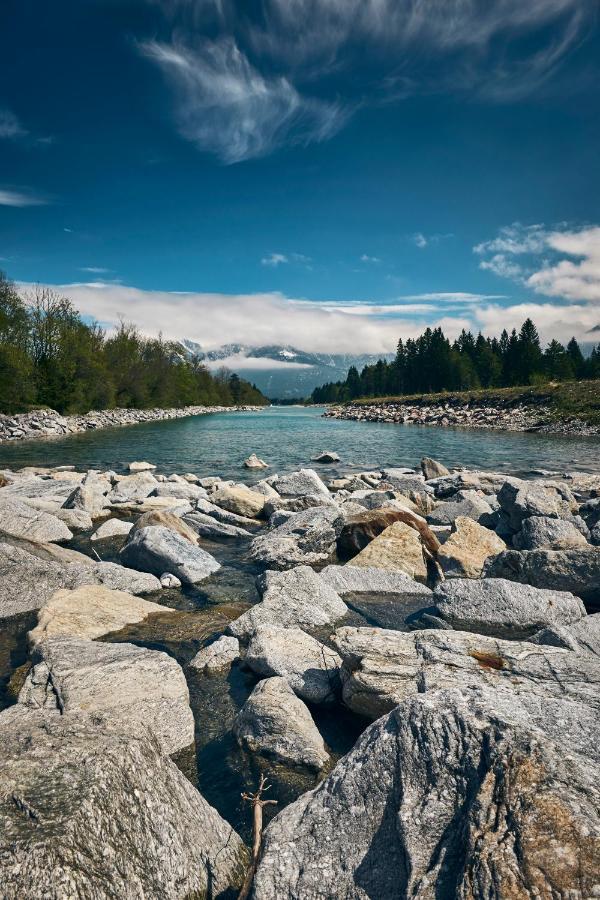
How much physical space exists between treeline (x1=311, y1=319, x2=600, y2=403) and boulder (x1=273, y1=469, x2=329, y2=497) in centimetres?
9419

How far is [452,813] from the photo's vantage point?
311 cm

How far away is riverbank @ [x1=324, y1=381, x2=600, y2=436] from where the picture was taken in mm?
59875

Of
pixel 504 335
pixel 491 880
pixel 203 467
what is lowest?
pixel 203 467

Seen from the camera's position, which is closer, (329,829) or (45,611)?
(329,829)

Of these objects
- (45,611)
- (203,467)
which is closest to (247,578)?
(45,611)

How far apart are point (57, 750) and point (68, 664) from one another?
2.59m

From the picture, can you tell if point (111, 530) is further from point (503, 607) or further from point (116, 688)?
point (503, 607)

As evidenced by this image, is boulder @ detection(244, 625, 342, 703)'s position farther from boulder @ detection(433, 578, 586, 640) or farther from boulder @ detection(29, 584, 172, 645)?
boulder @ detection(433, 578, 586, 640)

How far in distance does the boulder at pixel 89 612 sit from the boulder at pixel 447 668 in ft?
13.0

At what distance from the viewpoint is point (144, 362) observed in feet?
320

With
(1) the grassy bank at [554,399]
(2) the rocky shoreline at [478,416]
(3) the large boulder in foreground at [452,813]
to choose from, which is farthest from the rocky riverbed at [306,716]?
(1) the grassy bank at [554,399]

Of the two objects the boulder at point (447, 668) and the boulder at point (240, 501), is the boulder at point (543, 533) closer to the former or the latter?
the boulder at point (447, 668)

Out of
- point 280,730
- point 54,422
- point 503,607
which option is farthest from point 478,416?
point 280,730

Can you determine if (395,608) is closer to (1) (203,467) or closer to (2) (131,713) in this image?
(2) (131,713)
